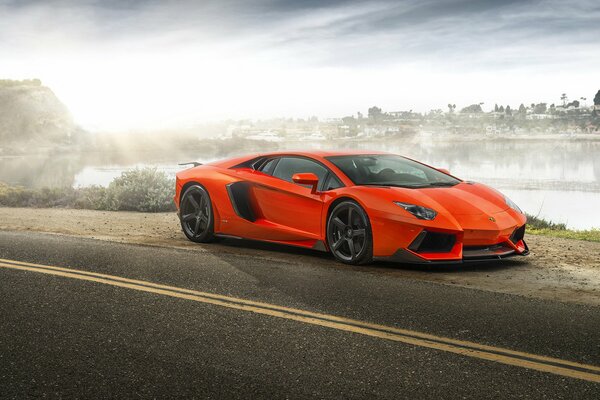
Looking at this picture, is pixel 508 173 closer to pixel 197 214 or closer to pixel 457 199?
pixel 197 214

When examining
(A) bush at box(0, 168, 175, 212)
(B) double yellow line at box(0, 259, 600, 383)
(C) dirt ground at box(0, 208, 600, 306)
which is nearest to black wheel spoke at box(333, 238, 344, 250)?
(C) dirt ground at box(0, 208, 600, 306)

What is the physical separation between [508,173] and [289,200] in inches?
1940

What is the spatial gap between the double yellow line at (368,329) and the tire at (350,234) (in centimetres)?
227

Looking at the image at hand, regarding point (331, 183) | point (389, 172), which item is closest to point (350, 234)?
point (331, 183)

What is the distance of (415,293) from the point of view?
768 cm

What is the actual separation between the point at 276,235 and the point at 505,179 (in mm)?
43480

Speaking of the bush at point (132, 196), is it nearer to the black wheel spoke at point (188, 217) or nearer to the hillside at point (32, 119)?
the black wheel spoke at point (188, 217)

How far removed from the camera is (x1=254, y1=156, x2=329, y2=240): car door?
9.76 m

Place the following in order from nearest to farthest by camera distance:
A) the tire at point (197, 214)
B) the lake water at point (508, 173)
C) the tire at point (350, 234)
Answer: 1. the tire at point (350, 234)
2. the tire at point (197, 214)
3. the lake water at point (508, 173)

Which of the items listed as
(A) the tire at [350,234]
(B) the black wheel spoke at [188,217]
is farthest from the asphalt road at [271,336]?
(B) the black wheel spoke at [188,217]

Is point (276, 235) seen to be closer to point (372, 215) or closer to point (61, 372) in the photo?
point (372, 215)

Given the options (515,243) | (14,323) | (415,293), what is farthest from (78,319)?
(515,243)

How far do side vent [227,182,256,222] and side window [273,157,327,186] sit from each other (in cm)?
53

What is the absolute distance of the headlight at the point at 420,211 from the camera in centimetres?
875
